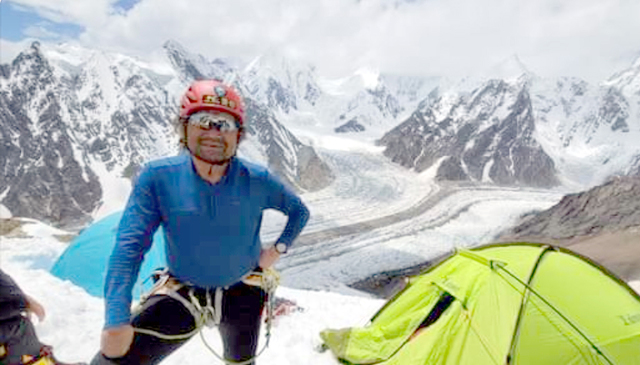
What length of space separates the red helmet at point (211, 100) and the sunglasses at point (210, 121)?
0.12 feet

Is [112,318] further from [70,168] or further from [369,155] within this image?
[369,155]

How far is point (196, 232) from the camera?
Result: 3.19 metres

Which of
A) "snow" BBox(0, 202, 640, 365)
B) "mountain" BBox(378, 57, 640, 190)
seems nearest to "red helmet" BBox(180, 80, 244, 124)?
"snow" BBox(0, 202, 640, 365)

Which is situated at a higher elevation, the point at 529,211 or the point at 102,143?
the point at 102,143

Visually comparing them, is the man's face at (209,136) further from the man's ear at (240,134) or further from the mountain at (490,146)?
the mountain at (490,146)

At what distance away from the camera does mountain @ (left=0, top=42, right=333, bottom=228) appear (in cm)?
7575

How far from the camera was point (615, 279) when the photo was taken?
6090 millimetres

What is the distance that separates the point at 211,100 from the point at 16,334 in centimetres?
241

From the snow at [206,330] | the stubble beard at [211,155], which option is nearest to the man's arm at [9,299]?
the stubble beard at [211,155]

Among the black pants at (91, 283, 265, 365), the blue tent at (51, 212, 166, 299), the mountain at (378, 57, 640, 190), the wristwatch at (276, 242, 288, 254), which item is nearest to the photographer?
the black pants at (91, 283, 265, 365)

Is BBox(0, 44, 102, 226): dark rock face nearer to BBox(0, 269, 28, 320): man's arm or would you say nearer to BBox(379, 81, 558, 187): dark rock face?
BBox(379, 81, 558, 187): dark rock face

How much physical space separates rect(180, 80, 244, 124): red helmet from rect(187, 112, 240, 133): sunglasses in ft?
0.12

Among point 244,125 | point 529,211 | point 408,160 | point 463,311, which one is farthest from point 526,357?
point 408,160

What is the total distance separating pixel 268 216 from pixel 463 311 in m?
62.9
